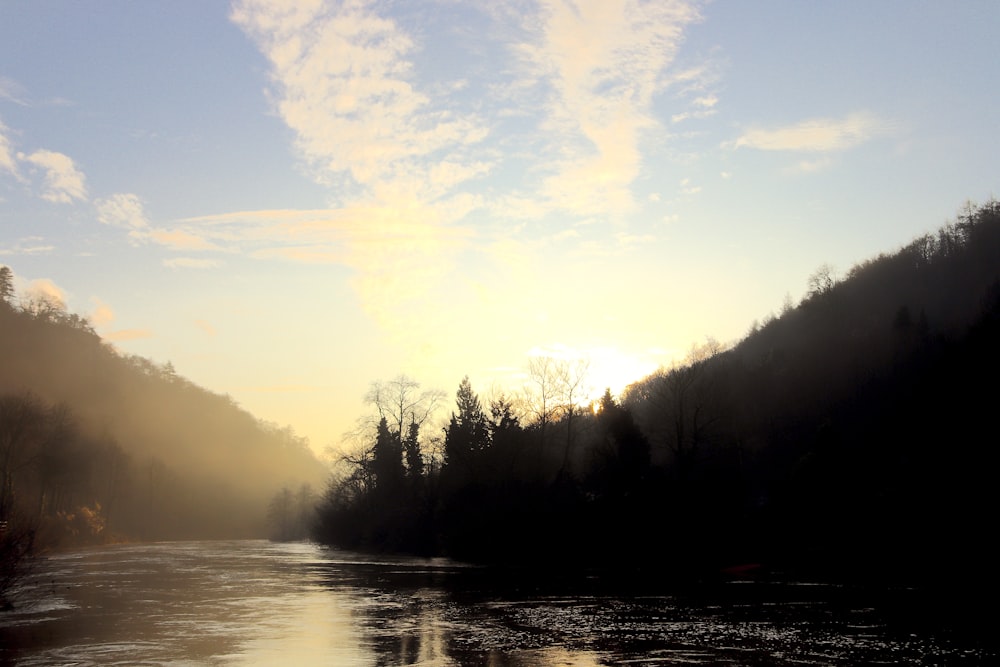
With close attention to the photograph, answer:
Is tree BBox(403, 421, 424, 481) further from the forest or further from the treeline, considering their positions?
the forest

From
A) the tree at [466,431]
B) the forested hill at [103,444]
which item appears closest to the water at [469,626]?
the forested hill at [103,444]

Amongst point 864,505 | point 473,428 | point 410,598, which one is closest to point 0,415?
point 473,428

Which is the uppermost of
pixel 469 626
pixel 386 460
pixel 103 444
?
pixel 103 444

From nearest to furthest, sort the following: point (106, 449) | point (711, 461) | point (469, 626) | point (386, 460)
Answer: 1. point (469, 626)
2. point (711, 461)
3. point (386, 460)
4. point (106, 449)

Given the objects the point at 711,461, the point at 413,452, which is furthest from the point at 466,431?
the point at 711,461

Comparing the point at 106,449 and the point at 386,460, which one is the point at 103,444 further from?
the point at 386,460

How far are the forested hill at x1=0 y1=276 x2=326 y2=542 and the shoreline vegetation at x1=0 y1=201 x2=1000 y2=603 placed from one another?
0.55 metres

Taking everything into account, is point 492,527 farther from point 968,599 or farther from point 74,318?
point 74,318

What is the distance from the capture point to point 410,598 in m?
30.1

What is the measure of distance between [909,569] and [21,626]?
4041 cm

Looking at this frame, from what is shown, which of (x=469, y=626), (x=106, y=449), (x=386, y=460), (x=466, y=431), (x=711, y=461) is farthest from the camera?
(x=106, y=449)

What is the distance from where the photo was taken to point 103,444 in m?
104

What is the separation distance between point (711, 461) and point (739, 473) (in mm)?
3091

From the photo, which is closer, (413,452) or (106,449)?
(413,452)
